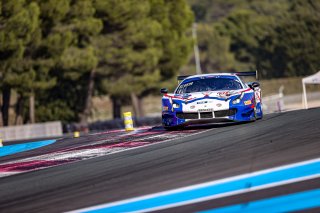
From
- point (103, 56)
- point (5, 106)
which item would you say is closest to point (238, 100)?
point (103, 56)

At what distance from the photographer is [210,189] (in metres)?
7.98

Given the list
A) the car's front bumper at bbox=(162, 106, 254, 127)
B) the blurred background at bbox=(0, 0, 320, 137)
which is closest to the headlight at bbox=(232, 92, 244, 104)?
the car's front bumper at bbox=(162, 106, 254, 127)

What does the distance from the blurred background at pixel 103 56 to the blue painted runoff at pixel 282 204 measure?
29651 millimetres

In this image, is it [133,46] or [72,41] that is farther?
[133,46]

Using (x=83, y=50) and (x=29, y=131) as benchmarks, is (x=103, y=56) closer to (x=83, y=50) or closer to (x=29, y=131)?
(x=83, y=50)

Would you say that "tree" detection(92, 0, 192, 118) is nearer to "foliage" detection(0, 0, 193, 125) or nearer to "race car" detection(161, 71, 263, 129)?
"foliage" detection(0, 0, 193, 125)

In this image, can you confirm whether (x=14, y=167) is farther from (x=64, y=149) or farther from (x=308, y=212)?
(x=308, y=212)

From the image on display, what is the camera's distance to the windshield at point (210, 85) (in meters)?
15.5

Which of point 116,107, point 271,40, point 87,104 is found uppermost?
point 271,40

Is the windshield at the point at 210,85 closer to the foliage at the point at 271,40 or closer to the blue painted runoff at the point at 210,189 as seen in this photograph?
the blue painted runoff at the point at 210,189

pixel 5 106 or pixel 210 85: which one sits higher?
pixel 5 106

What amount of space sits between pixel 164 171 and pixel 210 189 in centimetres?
142

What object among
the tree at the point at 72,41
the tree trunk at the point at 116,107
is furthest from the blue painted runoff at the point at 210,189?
the tree trunk at the point at 116,107

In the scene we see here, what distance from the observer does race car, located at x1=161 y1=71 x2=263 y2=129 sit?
14336 mm
